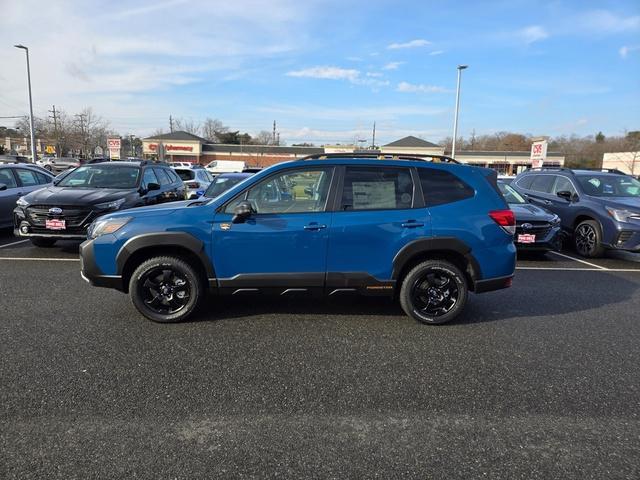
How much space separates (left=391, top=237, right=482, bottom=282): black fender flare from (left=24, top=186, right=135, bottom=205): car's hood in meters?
5.71

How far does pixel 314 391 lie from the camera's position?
3.26 m

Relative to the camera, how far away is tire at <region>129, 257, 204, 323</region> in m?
4.48

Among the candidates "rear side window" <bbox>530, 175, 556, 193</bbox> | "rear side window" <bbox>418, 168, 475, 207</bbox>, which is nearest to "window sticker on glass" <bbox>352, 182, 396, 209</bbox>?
"rear side window" <bbox>418, 168, 475, 207</bbox>

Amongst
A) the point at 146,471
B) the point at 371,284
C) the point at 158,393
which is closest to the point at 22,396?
the point at 158,393

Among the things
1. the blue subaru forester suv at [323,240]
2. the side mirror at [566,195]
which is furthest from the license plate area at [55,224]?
the side mirror at [566,195]

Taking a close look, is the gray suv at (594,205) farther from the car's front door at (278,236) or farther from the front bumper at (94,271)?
the front bumper at (94,271)

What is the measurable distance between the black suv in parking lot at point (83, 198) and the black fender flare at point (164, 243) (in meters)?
3.58

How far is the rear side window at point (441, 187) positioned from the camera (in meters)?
4.60

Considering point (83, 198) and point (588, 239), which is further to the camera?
point (588, 239)

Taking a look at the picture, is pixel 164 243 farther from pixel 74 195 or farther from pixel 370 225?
pixel 74 195

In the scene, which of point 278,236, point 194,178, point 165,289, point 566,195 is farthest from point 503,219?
point 194,178

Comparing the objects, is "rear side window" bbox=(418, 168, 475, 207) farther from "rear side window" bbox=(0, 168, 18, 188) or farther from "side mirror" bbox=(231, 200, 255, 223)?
"rear side window" bbox=(0, 168, 18, 188)

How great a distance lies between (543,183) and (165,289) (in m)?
9.64

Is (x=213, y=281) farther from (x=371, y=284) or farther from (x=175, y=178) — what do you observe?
(x=175, y=178)
